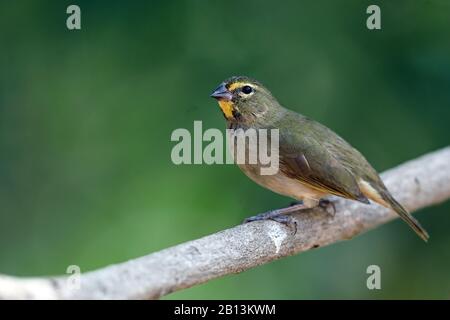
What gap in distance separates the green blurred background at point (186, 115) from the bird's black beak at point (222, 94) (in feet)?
2.67

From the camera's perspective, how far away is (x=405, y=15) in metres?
5.90

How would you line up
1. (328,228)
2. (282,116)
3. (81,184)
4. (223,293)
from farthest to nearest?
(81,184)
(223,293)
(282,116)
(328,228)

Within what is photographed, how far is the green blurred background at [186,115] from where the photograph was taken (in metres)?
5.42

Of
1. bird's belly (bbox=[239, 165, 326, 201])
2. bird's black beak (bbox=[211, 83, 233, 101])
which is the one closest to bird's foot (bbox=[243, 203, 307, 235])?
bird's belly (bbox=[239, 165, 326, 201])

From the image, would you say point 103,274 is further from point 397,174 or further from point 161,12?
point 161,12

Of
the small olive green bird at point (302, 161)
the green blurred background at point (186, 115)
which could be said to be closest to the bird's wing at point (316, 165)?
the small olive green bird at point (302, 161)

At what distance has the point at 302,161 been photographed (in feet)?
14.9

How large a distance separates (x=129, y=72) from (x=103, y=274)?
3090 millimetres

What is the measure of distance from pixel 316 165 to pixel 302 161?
90mm

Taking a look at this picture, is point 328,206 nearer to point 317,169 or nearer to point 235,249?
point 317,169

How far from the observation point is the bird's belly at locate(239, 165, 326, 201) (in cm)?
456

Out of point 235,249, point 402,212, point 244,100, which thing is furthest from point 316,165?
point 235,249
